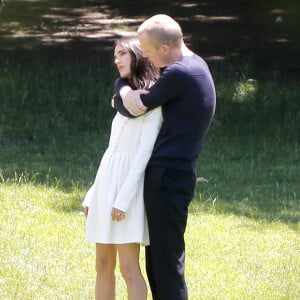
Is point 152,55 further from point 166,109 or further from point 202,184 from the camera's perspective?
point 202,184

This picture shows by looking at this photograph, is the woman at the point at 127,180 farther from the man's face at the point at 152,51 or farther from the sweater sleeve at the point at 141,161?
the man's face at the point at 152,51

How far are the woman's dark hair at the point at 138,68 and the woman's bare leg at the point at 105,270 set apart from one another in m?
0.86

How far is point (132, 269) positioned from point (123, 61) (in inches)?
42.2

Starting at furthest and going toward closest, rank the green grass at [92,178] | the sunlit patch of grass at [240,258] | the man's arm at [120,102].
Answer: the green grass at [92,178] < the sunlit patch of grass at [240,258] < the man's arm at [120,102]

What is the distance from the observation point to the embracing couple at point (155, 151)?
455 cm

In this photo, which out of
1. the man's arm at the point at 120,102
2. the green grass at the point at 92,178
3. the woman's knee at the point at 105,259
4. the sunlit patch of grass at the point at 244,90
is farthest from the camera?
the sunlit patch of grass at the point at 244,90

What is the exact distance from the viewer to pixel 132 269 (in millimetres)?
4801

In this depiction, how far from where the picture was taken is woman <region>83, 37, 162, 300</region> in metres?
4.59

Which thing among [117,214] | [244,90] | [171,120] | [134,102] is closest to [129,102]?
[134,102]

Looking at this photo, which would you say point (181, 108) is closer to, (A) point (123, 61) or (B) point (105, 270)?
(A) point (123, 61)

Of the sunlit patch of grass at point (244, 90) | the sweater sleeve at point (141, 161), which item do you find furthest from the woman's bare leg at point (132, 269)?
the sunlit patch of grass at point (244, 90)

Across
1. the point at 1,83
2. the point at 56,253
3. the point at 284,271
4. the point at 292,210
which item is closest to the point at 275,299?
the point at 284,271

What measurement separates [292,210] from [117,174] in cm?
365

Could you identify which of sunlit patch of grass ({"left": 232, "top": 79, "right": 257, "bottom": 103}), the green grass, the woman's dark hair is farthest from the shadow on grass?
the woman's dark hair
